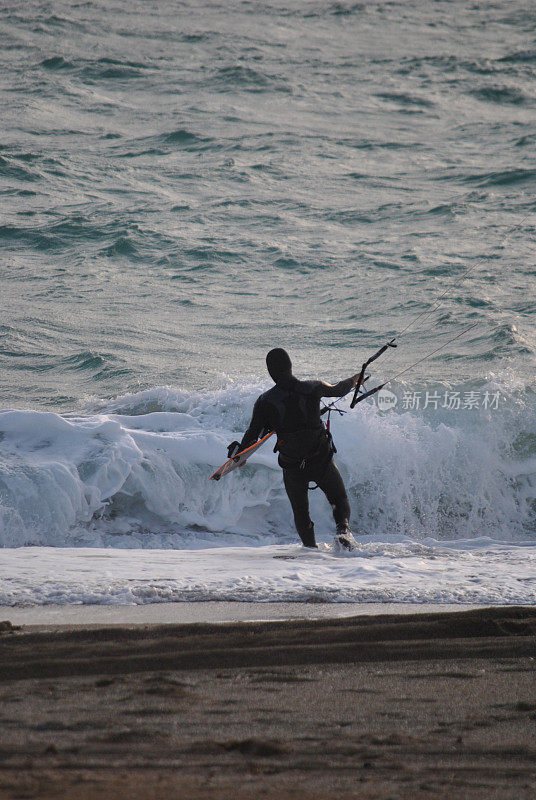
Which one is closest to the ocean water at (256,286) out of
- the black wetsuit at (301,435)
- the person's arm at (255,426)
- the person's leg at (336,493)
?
the person's leg at (336,493)

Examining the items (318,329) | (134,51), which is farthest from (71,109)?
(318,329)

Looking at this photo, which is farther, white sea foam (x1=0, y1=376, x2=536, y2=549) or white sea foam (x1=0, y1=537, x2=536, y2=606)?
white sea foam (x1=0, y1=376, x2=536, y2=549)

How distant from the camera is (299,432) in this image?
6.46 metres

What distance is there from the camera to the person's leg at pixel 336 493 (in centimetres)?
666

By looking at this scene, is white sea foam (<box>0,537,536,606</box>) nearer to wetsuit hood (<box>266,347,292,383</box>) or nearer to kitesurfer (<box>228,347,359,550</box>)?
kitesurfer (<box>228,347,359,550</box>)

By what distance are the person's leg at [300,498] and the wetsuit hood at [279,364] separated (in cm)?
82

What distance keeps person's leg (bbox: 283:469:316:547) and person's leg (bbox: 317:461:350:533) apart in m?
0.16

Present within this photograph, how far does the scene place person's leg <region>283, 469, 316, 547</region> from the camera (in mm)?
6609

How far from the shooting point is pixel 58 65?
22.4 m

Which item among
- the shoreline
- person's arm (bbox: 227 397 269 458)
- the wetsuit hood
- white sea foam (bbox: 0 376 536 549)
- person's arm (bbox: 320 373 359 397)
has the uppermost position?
the wetsuit hood

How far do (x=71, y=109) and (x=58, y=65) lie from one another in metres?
2.93

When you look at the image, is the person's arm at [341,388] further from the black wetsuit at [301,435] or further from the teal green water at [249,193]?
the teal green water at [249,193]

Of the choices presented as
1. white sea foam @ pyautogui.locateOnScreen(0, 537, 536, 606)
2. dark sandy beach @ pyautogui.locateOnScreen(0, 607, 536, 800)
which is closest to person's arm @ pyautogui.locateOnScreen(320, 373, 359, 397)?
white sea foam @ pyautogui.locateOnScreen(0, 537, 536, 606)

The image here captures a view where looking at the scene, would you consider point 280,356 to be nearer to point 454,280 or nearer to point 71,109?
point 454,280
